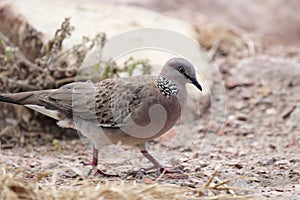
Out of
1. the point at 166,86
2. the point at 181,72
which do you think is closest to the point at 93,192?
the point at 166,86

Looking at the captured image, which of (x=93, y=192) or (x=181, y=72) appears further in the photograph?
(x=181, y=72)

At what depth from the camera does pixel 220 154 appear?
5465 millimetres

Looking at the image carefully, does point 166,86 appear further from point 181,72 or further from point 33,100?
point 33,100

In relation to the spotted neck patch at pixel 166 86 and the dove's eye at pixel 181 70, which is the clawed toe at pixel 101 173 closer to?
the spotted neck patch at pixel 166 86

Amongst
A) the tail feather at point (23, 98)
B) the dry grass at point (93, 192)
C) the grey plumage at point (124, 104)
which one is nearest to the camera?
the dry grass at point (93, 192)

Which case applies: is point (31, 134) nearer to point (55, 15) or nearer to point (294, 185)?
point (55, 15)

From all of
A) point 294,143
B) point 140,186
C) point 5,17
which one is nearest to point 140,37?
point 5,17

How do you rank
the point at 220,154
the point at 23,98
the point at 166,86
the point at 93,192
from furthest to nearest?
the point at 220,154, the point at 23,98, the point at 166,86, the point at 93,192

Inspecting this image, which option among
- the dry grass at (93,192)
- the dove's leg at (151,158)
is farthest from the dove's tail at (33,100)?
the dry grass at (93,192)

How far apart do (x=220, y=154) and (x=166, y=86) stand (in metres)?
1.18

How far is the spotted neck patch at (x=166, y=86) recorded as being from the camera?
4480 mm

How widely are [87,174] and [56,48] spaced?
1.47 metres

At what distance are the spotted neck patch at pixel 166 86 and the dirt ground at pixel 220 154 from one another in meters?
0.53

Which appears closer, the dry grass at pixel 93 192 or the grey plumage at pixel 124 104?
the dry grass at pixel 93 192
